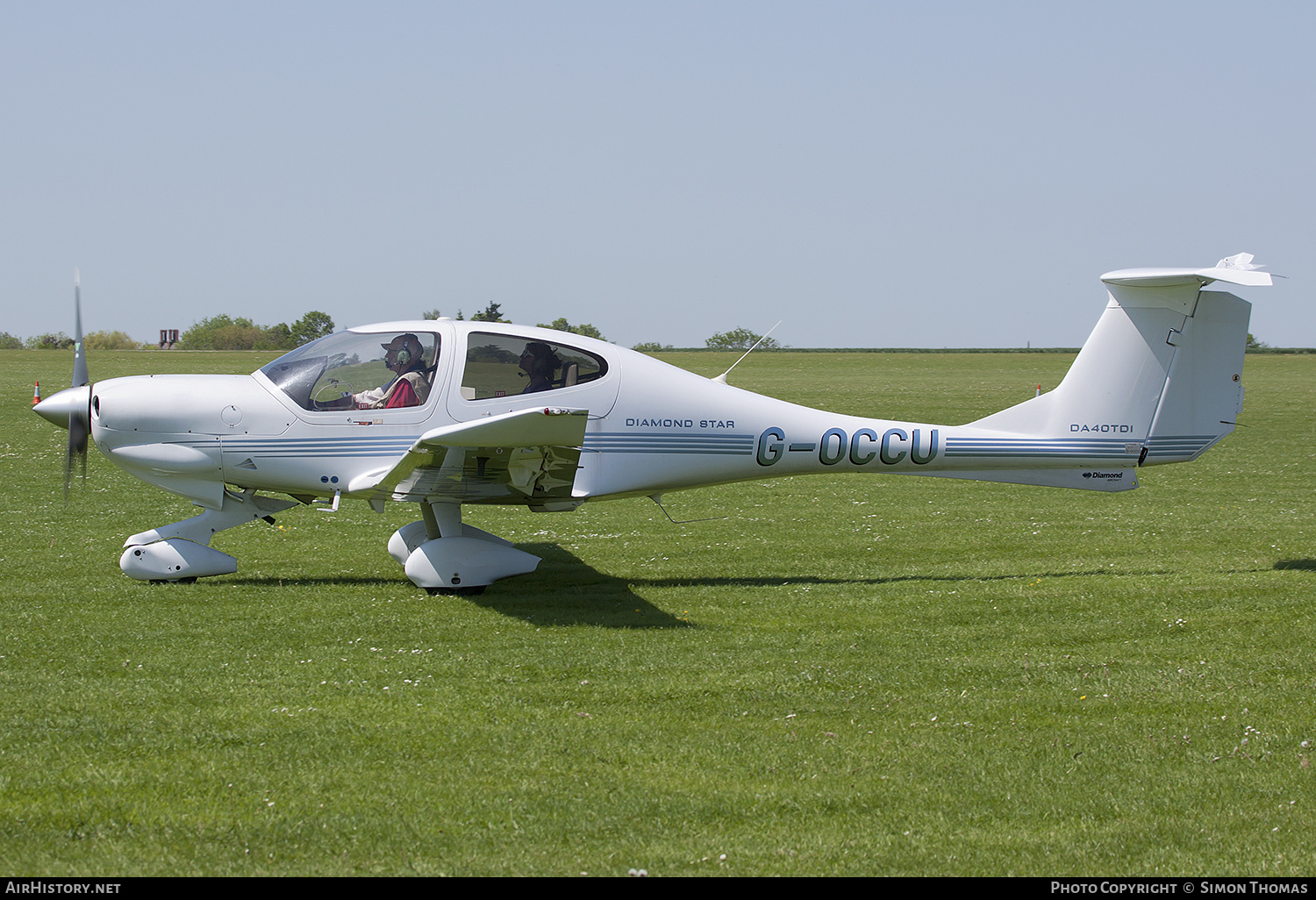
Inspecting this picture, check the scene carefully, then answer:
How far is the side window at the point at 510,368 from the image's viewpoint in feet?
31.2

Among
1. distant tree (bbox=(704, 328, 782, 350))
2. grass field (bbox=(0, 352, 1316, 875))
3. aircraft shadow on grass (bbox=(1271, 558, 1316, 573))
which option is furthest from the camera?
distant tree (bbox=(704, 328, 782, 350))

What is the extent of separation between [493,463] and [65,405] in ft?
13.3

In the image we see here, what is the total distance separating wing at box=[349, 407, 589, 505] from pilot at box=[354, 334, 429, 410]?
1.68ft

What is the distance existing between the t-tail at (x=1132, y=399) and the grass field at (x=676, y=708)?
44.9 inches

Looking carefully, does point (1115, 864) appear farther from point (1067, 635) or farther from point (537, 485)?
point (537, 485)

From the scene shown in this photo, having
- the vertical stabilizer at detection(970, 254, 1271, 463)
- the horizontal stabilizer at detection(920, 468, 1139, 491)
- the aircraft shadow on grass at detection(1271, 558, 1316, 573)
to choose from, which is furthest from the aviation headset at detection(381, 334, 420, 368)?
the aircraft shadow on grass at detection(1271, 558, 1316, 573)

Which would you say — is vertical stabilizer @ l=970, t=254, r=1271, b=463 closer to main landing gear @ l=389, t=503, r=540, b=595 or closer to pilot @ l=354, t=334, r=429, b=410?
main landing gear @ l=389, t=503, r=540, b=595

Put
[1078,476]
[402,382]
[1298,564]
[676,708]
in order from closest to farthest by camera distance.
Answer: [676,708], [402,382], [1078,476], [1298,564]

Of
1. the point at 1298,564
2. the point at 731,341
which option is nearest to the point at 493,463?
the point at 1298,564

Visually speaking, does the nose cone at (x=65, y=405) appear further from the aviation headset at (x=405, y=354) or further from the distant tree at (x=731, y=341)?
the distant tree at (x=731, y=341)

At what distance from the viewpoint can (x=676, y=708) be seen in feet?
21.0

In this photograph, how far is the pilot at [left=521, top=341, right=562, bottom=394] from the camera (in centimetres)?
958

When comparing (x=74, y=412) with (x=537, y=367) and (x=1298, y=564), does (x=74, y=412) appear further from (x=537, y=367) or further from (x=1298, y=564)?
(x=1298, y=564)

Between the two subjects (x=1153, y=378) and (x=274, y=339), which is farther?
(x=274, y=339)
